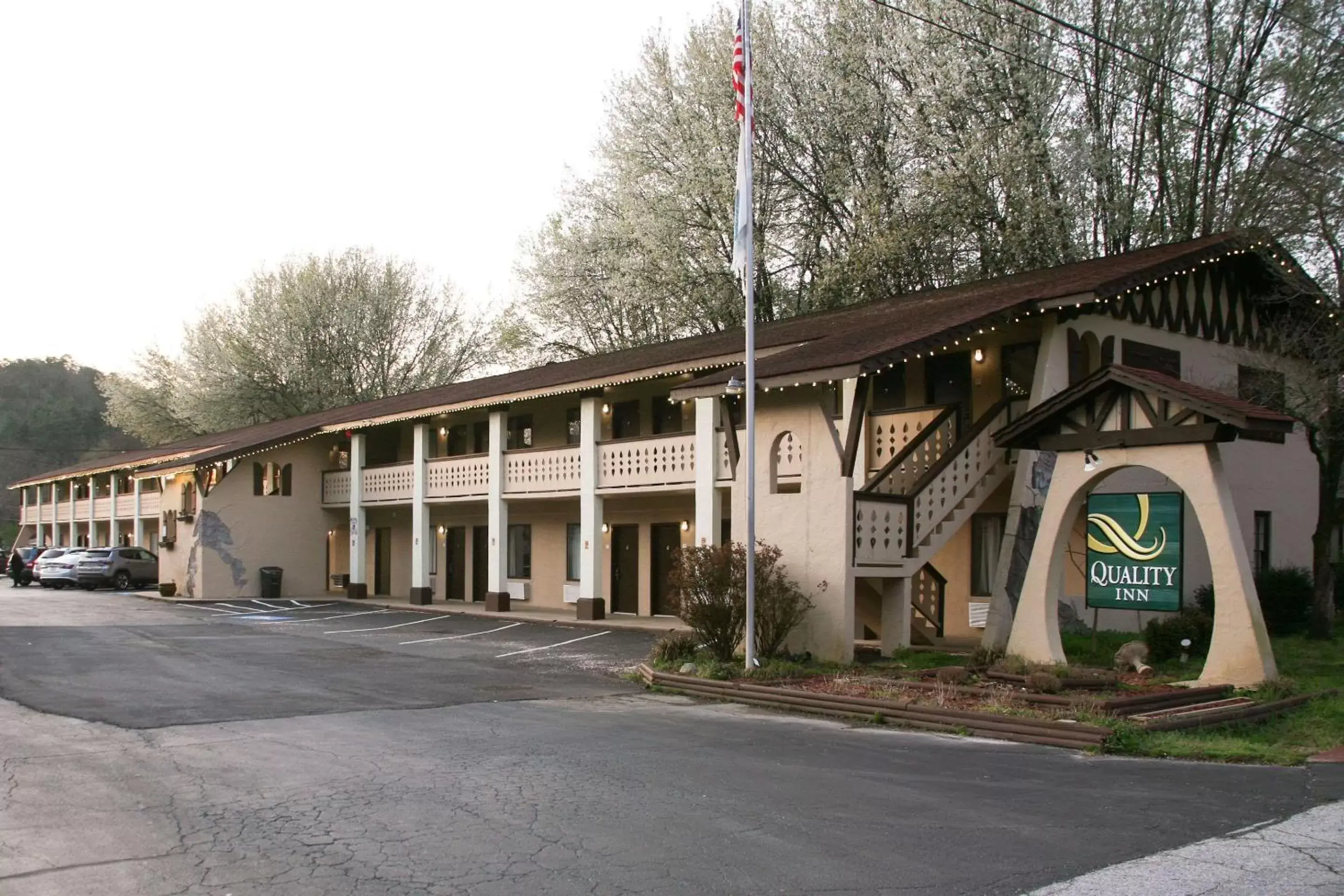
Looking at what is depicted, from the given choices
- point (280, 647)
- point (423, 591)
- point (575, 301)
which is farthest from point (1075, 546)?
point (575, 301)

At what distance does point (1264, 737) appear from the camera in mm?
11508

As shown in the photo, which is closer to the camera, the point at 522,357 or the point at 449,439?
the point at 449,439

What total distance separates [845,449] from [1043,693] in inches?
207

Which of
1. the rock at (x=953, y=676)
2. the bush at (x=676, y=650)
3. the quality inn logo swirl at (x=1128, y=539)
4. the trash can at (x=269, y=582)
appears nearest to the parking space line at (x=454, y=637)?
the bush at (x=676, y=650)

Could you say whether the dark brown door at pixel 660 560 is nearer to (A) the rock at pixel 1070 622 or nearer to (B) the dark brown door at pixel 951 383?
A: (B) the dark brown door at pixel 951 383

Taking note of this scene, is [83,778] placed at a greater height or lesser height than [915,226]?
lesser

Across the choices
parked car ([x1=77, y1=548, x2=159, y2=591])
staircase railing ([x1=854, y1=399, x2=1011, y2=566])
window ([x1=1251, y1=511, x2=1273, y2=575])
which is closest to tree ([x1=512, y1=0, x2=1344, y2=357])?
window ([x1=1251, y1=511, x2=1273, y2=575])

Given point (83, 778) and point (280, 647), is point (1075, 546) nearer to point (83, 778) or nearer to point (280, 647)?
point (280, 647)

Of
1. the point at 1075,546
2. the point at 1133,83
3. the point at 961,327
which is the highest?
the point at 1133,83

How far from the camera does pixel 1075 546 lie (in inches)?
783

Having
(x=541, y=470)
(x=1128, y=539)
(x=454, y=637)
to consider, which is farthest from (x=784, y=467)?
(x=541, y=470)

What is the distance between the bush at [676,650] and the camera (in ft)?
55.5

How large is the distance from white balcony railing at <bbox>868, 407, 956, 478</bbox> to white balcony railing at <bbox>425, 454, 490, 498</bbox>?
509 inches

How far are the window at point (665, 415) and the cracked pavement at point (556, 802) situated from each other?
14003mm
